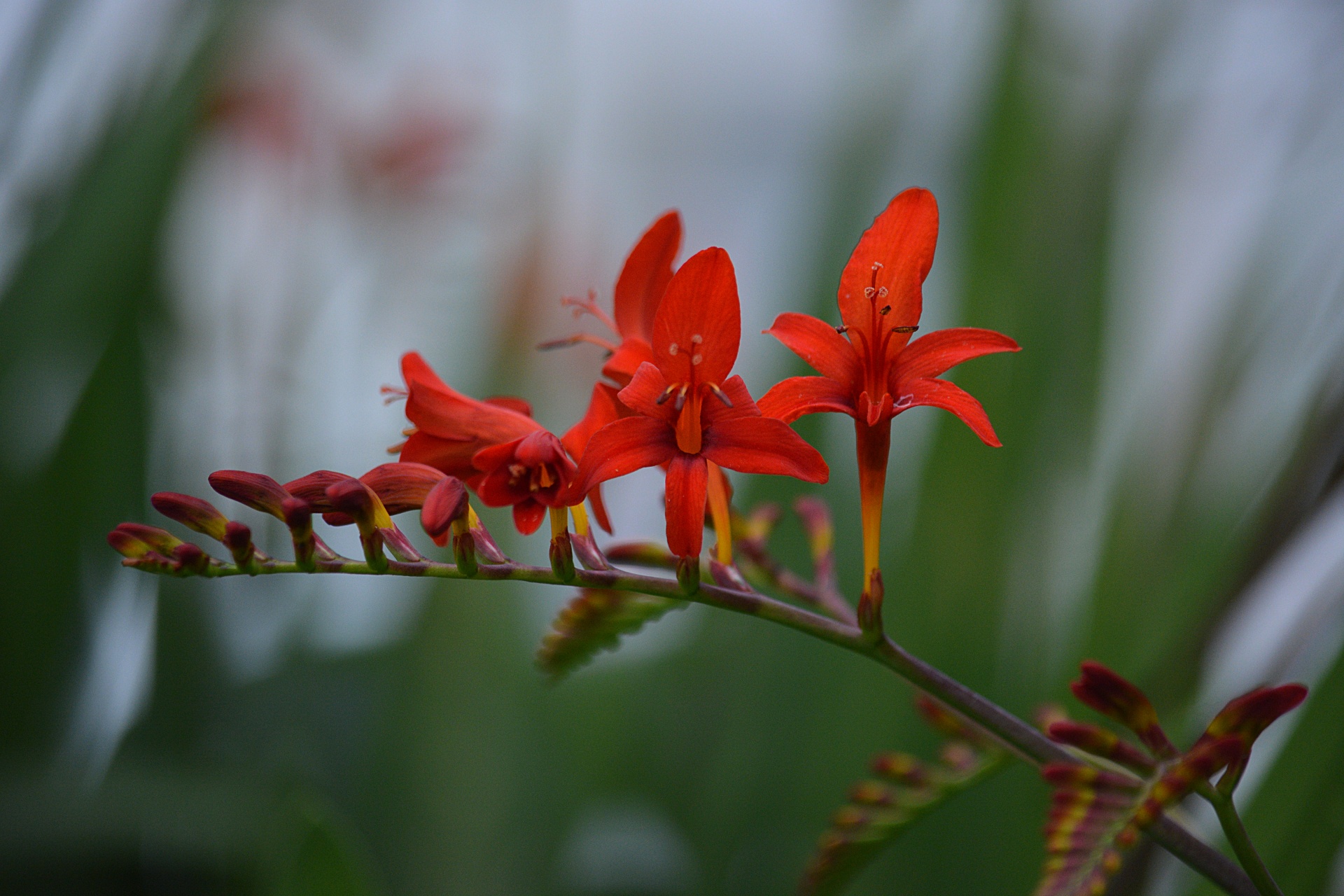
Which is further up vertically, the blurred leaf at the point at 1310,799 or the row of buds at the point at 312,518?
the row of buds at the point at 312,518

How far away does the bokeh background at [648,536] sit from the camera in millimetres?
649

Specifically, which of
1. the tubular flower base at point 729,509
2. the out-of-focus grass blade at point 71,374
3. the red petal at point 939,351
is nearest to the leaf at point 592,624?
the tubular flower base at point 729,509

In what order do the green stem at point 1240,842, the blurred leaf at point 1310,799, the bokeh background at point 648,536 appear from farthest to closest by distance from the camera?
the bokeh background at point 648,536 < the blurred leaf at point 1310,799 < the green stem at point 1240,842

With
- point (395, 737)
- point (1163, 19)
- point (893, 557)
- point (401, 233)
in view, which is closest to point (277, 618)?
point (395, 737)

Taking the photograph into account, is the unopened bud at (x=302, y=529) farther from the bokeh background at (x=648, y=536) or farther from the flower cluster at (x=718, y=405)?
the bokeh background at (x=648, y=536)

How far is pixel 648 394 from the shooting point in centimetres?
26

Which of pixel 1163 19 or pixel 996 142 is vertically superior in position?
pixel 1163 19

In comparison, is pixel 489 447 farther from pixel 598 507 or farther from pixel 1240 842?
pixel 1240 842

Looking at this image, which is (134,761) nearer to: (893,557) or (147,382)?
(147,382)

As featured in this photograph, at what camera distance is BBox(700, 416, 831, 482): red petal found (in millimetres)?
249

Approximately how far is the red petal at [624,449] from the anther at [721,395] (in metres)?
0.02

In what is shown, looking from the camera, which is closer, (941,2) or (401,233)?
(941,2)

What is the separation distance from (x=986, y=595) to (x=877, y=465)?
45 centimetres

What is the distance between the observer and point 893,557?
74cm
